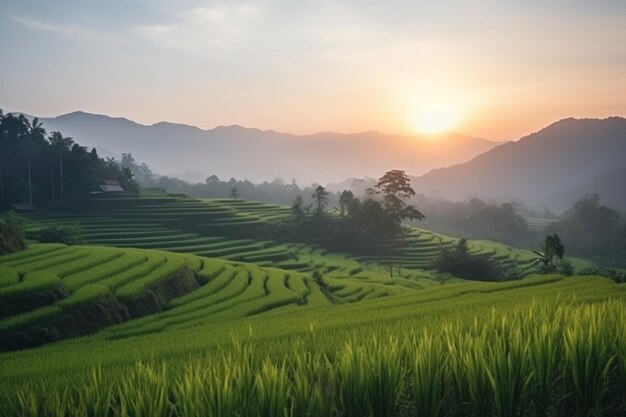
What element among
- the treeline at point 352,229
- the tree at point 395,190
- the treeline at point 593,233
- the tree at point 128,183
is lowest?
the treeline at point 593,233

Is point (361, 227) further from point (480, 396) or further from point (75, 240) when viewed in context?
point (480, 396)

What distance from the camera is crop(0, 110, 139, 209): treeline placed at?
65.2 metres

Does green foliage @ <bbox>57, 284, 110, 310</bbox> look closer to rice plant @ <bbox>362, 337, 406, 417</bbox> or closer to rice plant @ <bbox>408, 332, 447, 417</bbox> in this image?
rice plant @ <bbox>362, 337, 406, 417</bbox>

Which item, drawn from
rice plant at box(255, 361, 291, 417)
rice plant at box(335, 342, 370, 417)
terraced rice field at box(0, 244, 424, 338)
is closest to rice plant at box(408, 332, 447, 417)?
rice plant at box(335, 342, 370, 417)

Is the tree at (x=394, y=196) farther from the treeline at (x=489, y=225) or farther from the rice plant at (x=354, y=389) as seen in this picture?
the treeline at (x=489, y=225)

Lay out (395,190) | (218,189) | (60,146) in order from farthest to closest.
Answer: (218,189)
(60,146)
(395,190)

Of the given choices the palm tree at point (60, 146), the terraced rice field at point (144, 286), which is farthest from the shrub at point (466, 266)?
the palm tree at point (60, 146)

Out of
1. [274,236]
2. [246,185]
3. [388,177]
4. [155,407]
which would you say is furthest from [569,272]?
[246,185]

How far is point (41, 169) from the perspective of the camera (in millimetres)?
70375

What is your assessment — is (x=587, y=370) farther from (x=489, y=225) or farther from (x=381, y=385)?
(x=489, y=225)

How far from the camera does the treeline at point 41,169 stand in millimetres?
65188

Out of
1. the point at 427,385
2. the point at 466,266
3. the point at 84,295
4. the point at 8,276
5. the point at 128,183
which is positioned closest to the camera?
the point at 427,385

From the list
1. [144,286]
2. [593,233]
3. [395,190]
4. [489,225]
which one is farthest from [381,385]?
[593,233]

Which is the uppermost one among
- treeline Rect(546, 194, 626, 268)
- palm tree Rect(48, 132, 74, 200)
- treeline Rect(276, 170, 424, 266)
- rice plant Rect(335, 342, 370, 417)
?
palm tree Rect(48, 132, 74, 200)
